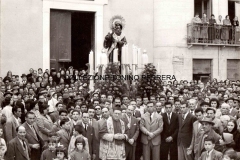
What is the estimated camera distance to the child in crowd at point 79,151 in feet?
23.5

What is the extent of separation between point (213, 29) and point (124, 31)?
518 cm

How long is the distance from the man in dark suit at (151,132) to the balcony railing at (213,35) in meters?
12.4

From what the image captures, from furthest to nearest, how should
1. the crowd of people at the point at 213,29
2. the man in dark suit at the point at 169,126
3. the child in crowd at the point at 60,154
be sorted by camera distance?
the crowd of people at the point at 213,29
the man in dark suit at the point at 169,126
the child in crowd at the point at 60,154

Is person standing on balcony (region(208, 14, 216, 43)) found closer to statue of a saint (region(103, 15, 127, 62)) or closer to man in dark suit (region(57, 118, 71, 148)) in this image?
statue of a saint (region(103, 15, 127, 62))

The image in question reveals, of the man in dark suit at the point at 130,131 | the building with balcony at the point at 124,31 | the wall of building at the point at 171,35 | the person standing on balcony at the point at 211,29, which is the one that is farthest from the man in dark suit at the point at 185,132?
the person standing on balcony at the point at 211,29

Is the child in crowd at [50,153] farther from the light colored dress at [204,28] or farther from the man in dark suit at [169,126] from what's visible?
the light colored dress at [204,28]

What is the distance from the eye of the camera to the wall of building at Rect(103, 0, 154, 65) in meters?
20.7

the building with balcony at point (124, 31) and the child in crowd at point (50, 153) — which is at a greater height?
the building with balcony at point (124, 31)

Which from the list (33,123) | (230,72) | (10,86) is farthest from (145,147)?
(230,72)

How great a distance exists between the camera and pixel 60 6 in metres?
19.5

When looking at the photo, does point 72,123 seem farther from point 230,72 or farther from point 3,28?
point 230,72

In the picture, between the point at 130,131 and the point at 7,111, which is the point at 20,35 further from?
the point at 130,131

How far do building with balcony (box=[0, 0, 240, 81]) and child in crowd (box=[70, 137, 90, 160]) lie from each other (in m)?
11.6

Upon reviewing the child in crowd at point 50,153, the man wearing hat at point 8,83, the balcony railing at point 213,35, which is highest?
the balcony railing at point 213,35
